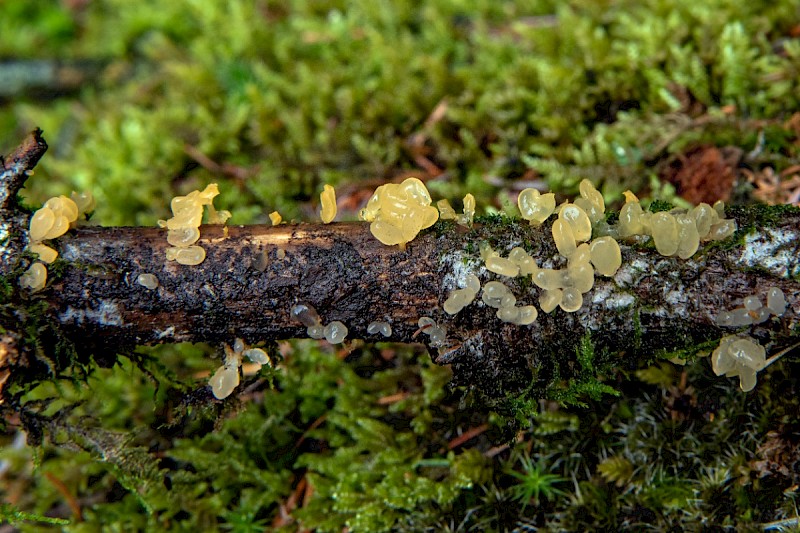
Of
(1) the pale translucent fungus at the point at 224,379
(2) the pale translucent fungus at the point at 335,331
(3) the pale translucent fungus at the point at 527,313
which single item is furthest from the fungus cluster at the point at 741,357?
(1) the pale translucent fungus at the point at 224,379

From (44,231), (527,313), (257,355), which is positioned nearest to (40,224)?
(44,231)

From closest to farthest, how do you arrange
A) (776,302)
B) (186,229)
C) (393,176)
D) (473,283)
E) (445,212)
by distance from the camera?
(776,302), (473,283), (186,229), (445,212), (393,176)

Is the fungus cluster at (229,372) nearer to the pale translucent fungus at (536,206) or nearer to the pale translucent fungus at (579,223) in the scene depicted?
the pale translucent fungus at (536,206)

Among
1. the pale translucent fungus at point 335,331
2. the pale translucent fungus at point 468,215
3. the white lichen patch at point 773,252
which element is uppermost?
the pale translucent fungus at point 468,215

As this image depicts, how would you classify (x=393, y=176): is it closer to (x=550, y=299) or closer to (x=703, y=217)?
(x=550, y=299)

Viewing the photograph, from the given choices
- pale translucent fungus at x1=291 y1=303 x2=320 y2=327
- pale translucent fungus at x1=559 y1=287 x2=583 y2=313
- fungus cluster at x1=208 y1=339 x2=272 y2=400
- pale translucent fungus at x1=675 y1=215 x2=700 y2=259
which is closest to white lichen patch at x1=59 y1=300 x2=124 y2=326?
fungus cluster at x1=208 y1=339 x2=272 y2=400

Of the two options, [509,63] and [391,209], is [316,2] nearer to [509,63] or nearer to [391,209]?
[509,63]

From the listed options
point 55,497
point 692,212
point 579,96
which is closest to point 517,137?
point 579,96
